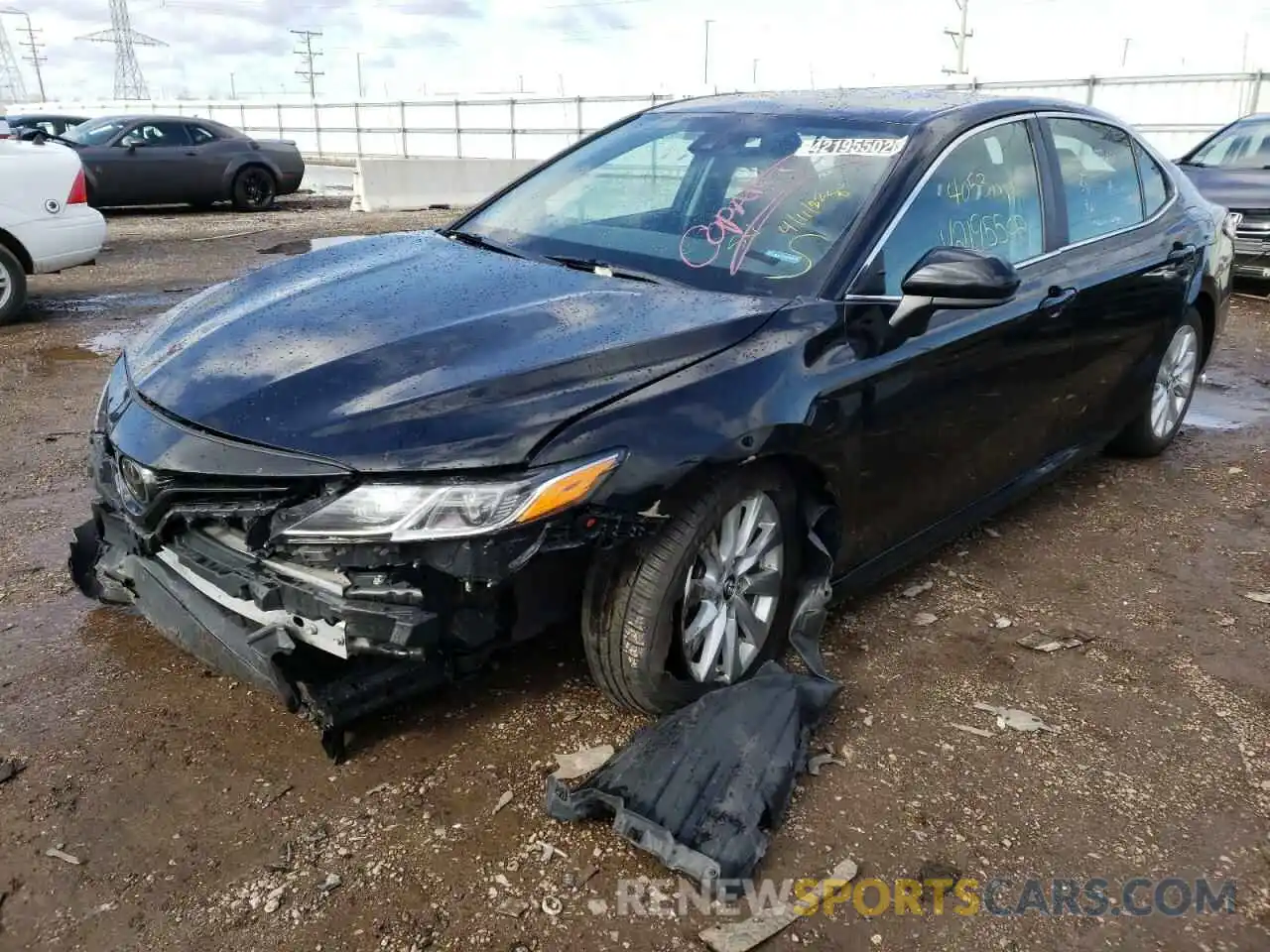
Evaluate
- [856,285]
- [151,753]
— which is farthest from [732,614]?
[151,753]

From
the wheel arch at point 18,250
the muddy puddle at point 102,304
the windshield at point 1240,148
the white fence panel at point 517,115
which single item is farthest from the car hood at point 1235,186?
the wheel arch at point 18,250

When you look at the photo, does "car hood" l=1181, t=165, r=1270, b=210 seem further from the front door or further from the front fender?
the front door

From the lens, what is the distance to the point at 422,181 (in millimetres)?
18125

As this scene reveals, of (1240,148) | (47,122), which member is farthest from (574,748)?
(47,122)

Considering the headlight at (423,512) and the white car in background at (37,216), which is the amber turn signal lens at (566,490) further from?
the white car in background at (37,216)

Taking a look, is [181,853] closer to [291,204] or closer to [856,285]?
[856,285]

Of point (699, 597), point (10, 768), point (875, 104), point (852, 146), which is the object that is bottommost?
point (10, 768)

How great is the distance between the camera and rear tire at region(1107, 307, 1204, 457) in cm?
488

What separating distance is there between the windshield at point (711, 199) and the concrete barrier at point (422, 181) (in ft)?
45.6

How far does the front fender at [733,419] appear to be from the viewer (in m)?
2.37

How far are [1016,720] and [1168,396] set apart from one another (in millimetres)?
2805

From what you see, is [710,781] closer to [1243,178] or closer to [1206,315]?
[1206,315]

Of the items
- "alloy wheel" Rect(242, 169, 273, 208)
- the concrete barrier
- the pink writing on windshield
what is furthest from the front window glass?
"alloy wheel" Rect(242, 169, 273, 208)

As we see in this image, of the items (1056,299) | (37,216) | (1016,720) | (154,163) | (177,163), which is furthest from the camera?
(177,163)
